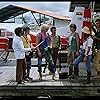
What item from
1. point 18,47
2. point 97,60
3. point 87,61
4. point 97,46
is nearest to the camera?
point 18,47

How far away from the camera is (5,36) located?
18.0 meters

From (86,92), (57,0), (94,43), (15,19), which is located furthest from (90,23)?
(15,19)

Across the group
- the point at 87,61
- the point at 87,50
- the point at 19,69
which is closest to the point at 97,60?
the point at 87,61

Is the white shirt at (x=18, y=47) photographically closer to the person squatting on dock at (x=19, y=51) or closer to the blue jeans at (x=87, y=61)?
the person squatting on dock at (x=19, y=51)

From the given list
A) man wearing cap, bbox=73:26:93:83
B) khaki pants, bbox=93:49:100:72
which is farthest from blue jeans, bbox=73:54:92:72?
khaki pants, bbox=93:49:100:72

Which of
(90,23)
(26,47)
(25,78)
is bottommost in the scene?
(25,78)

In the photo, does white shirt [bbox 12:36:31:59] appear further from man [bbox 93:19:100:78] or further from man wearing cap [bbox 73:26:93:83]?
man [bbox 93:19:100:78]

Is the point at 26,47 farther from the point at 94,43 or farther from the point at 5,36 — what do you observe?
the point at 5,36

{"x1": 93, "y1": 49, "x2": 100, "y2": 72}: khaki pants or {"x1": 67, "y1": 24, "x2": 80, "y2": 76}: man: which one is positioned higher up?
{"x1": 67, "y1": 24, "x2": 80, "y2": 76}: man

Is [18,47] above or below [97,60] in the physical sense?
above

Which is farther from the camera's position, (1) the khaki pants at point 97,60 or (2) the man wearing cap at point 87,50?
(1) the khaki pants at point 97,60

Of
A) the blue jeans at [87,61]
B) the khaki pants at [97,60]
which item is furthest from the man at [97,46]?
the blue jeans at [87,61]

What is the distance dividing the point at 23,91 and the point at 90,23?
3.96m

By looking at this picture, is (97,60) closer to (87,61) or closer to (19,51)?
(87,61)
